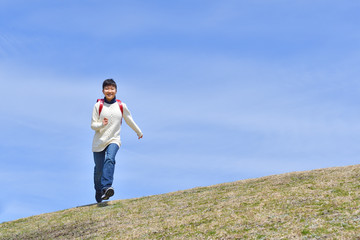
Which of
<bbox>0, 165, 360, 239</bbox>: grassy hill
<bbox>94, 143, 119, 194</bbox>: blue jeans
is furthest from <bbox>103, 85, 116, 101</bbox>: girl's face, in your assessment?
<bbox>0, 165, 360, 239</bbox>: grassy hill

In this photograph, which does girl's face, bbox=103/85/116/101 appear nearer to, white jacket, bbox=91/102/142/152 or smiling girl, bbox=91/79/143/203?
smiling girl, bbox=91/79/143/203

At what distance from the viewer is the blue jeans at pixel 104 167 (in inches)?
620

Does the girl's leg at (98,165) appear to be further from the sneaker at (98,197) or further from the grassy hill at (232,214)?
the grassy hill at (232,214)

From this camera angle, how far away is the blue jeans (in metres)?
15.8

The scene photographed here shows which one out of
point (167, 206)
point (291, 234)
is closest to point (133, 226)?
point (167, 206)

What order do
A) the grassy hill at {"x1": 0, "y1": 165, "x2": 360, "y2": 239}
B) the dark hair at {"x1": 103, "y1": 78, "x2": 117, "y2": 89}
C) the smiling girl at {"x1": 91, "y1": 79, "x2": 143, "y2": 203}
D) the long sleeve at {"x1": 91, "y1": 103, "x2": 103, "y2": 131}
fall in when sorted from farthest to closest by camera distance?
the dark hair at {"x1": 103, "y1": 78, "x2": 117, "y2": 89} < the long sleeve at {"x1": 91, "y1": 103, "x2": 103, "y2": 131} < the smiling girl at {"x1": 91, "y1": 79, "x2": 143, "y2": 203} < the grassy hill at {"x1": 0, "y1": 165, "x2": 360, "y2": 239}

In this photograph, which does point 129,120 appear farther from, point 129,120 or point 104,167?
point 104,167

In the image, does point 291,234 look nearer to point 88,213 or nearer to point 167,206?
point 167,206

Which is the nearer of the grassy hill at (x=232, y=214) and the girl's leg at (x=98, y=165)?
the grassy hill at (x=232, y=214)

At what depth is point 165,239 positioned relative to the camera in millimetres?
10656

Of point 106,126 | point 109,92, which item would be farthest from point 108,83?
point 106,126

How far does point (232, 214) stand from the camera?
1173 centimetres

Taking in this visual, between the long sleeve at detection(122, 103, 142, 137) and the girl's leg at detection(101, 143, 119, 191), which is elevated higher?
the long sleeve at detection(122, 103, 142, 137)

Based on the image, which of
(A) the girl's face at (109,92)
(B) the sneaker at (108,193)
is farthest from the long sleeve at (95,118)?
(B) the sneaker at (108,193)
